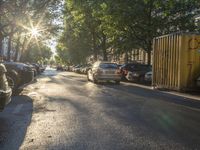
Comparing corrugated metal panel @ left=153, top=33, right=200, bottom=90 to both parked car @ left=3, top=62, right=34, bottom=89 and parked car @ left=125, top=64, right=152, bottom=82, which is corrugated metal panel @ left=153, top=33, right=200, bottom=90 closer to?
parked car @ left=3, top=62, right=34, bottom=89

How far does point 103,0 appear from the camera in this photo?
1610 inches

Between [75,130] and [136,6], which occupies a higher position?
[136,6]

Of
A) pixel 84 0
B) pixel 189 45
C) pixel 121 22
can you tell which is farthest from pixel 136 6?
pixel 189 45

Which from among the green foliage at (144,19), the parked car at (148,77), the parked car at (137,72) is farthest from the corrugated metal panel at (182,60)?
the green foliage at (144,19)

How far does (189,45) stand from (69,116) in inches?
416

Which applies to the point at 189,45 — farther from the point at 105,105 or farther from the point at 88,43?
the point at 88,43

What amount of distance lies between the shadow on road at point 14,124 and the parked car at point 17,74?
14.6 ft

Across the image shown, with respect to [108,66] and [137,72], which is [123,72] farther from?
[108,66]

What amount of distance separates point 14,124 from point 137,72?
22864mm

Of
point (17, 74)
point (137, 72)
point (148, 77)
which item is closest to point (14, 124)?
point (17, 74)

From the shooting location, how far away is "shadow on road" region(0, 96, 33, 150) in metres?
7.54

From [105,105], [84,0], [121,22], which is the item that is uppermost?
[84,0]

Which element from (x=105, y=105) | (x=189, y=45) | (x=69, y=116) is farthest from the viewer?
(x=189, y=45)

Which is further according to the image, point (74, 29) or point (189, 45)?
point (74, 29)
